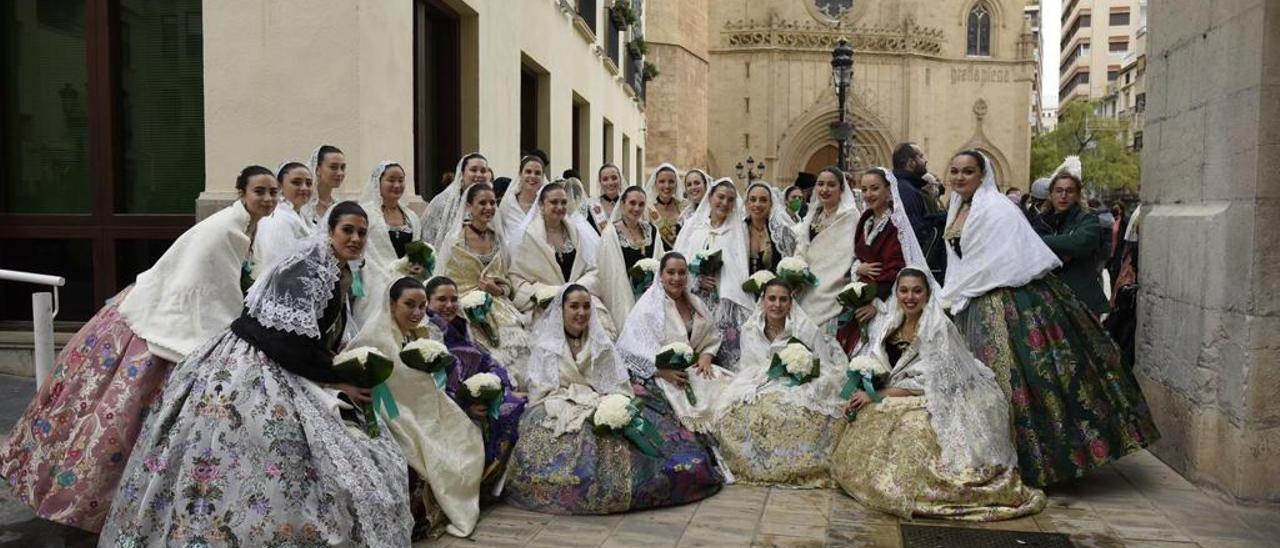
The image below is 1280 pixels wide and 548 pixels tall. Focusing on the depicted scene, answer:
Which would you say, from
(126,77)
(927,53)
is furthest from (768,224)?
(927,53)

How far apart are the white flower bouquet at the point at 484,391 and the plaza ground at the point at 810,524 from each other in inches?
22.7

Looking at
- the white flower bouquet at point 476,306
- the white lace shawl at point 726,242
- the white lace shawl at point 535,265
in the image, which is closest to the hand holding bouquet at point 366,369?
the white flower bouquet at point 476,306

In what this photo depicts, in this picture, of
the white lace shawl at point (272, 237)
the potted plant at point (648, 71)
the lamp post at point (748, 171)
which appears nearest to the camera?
the white lace shawl at point (272, 237)

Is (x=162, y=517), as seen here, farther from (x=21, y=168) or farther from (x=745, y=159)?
(x=745, y=159)

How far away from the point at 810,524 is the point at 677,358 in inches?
54.5

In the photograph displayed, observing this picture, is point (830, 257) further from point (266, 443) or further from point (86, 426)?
point (86, 426)

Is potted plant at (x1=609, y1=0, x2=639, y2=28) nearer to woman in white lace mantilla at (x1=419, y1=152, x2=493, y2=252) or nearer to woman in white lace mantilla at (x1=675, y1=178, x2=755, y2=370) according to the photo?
woman in white lace mantilla at (x1=419, y1=152, x2=493, y2=252)

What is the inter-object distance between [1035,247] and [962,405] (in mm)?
1085

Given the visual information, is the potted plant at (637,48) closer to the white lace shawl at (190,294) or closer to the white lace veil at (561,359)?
the white lace veil at (561,359)

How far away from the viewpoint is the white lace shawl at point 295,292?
419cm

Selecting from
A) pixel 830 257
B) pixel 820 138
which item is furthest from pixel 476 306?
pixel 820 138

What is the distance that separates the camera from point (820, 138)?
4556 centimetres

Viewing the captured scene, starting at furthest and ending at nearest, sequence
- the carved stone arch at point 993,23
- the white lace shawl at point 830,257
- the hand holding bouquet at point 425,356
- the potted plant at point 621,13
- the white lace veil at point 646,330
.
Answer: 1. the carved stone arch at point 993,23
2. the potted plant at point 621,13
3. the white lace shawl at point 830,257
4. the white lace veil at point 646,330
5. the hand holding bouquet at point 425,356

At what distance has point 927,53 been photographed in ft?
152
